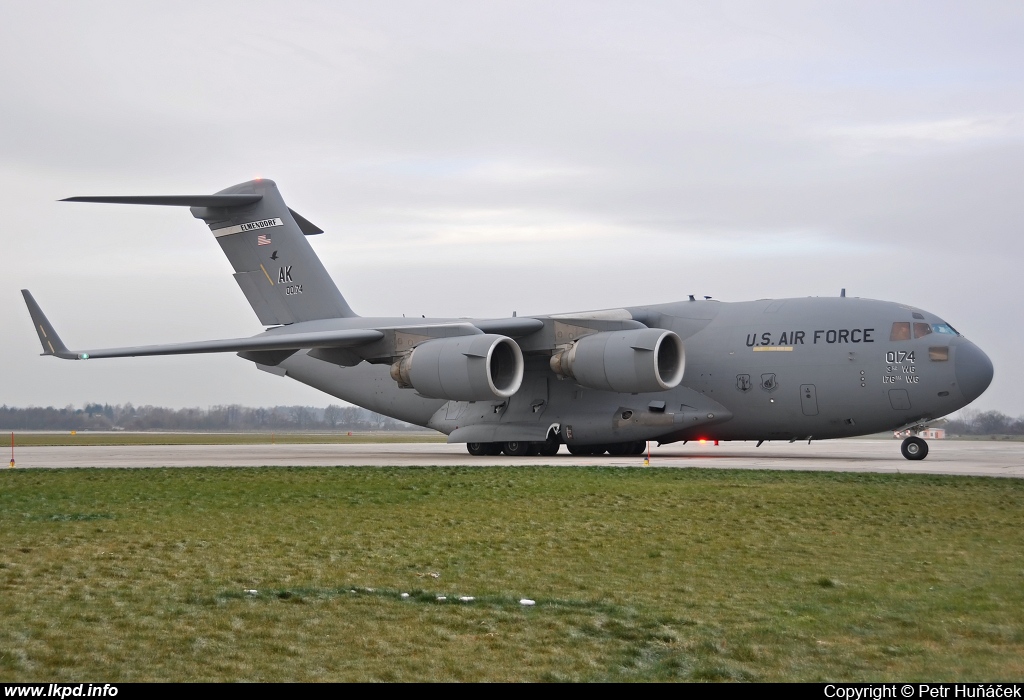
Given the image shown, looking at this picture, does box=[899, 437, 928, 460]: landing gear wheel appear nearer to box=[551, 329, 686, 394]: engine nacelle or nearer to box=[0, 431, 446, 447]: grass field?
box=[551, 329, 686, 394]: engine nacelle

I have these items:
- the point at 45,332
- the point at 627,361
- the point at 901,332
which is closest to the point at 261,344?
the point at 45,332

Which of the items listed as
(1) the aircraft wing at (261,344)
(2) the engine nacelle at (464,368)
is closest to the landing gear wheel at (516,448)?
(2) the engine nacelle at (464,368)

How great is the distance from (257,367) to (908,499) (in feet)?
59.8

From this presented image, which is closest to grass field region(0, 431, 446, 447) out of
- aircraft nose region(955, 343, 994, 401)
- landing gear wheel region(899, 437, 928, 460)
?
landing gear wheel region(899, 437, 928, 460)

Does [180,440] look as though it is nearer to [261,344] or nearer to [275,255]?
[275,255]

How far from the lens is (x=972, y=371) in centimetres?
2014

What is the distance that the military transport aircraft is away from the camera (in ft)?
67.8

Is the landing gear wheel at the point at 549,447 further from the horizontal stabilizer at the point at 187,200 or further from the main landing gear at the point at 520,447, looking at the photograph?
the horizontal stabilizer at the point at 187,200

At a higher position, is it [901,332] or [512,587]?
[901,332]

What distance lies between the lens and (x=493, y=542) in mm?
8578

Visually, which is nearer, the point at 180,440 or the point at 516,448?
the point at 516,448

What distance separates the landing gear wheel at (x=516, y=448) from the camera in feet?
78.7

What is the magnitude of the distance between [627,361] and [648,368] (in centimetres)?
47

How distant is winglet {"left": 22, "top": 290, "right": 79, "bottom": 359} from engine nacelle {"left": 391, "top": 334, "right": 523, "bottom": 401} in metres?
8.77
